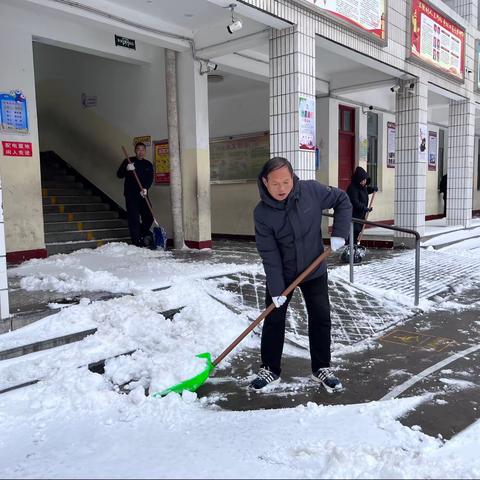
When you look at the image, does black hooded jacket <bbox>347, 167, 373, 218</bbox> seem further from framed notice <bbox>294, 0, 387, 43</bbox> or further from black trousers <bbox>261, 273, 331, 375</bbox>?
black trousers <bbox>261, 273, 331, 375</bbox>

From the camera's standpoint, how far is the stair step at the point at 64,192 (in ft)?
31.2

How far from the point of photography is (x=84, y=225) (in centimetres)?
895

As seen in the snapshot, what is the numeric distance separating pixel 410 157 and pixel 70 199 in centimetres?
707

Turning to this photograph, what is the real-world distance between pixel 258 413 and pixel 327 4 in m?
6.10

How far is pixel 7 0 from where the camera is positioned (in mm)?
6113

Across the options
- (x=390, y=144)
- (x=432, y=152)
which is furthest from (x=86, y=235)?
(x=432, y=152)

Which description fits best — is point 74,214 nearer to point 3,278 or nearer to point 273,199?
point 3,278

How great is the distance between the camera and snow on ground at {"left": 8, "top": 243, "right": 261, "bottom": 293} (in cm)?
506

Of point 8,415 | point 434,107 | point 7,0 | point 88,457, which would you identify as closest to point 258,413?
point 88,457

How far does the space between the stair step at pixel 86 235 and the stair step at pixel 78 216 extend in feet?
1.42

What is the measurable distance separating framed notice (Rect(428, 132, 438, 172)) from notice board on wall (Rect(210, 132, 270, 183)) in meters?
7.87

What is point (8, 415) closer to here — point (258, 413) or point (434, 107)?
point (258, 413)

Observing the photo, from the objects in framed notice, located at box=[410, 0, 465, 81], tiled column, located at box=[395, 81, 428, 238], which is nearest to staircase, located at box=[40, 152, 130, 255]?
tiled column, located at box=[395, 81, 428, 238]

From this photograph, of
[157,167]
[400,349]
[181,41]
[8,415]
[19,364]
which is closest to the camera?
[8,415]
